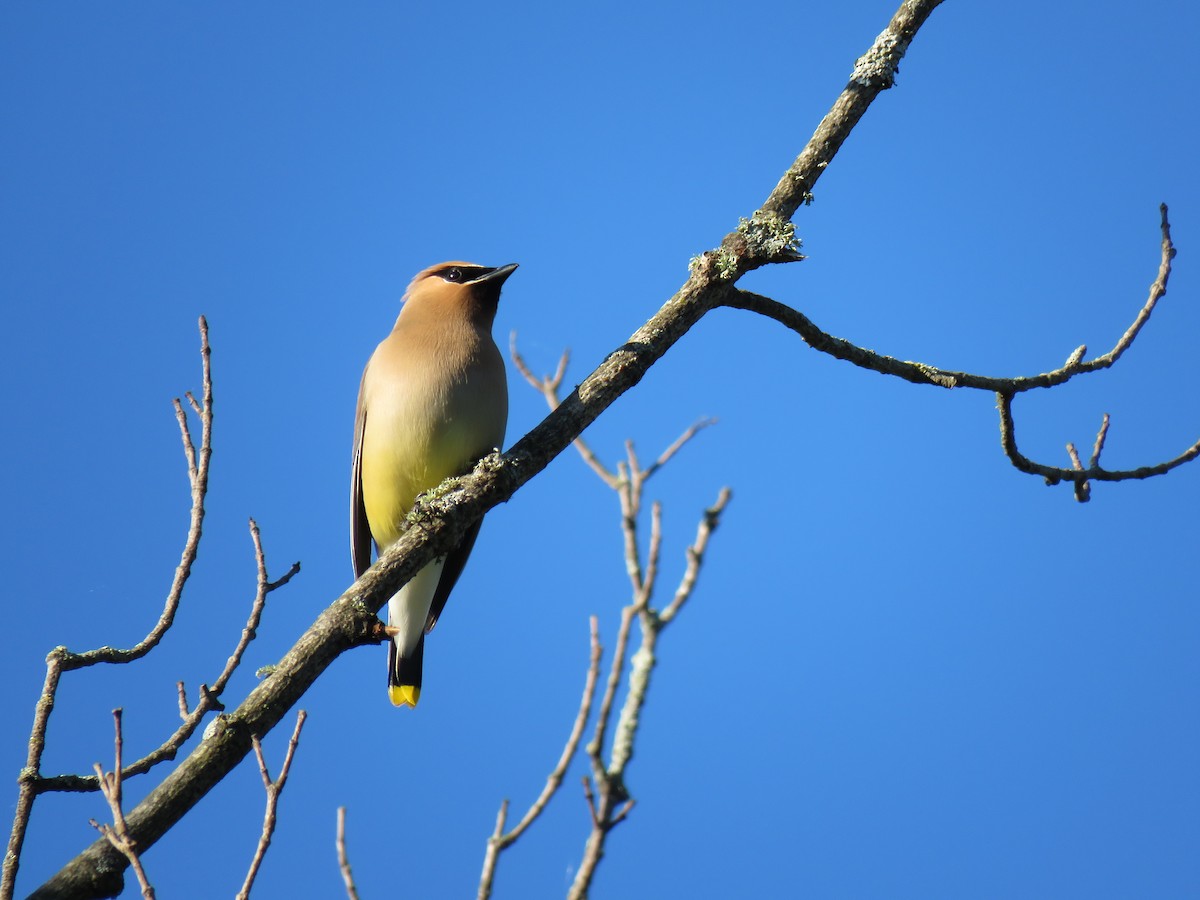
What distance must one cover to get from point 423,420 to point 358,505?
65 centimetres

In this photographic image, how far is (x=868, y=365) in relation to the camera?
380cm

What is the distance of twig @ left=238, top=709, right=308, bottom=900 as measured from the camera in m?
2.21

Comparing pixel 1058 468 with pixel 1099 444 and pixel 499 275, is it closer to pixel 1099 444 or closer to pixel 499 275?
pixel 1099 444

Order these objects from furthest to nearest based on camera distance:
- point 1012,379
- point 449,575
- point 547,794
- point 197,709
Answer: point 449,575 → point 1012,379 → point 197,709 → point 547,794

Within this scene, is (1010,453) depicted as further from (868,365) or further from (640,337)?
(640,337)

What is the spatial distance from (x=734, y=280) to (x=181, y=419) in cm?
159

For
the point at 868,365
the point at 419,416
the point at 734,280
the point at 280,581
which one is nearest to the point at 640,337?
the point at 734,280

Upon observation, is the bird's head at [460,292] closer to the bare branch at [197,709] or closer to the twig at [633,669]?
the bare branch at [197,709]

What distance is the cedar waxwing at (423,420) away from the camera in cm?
495

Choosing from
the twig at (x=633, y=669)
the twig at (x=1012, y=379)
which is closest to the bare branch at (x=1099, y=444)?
the twig at (x=1012, y=379)

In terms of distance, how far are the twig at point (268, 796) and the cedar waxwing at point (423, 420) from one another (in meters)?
2.01

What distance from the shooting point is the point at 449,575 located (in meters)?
5.53

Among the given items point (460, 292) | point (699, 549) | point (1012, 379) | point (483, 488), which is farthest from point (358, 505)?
point (699, 549)

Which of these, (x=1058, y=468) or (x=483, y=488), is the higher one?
(x=1058, y=468)
